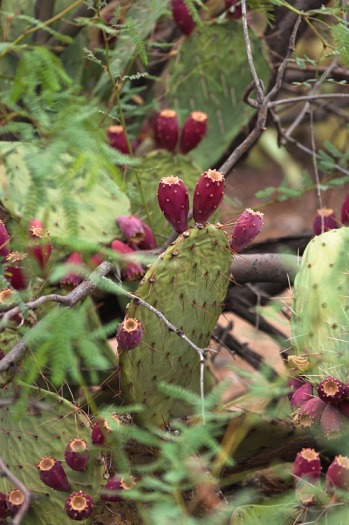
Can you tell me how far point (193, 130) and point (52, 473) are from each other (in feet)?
3.35

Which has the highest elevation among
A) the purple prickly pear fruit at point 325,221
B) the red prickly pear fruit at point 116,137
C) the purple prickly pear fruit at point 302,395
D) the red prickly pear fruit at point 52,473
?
the red prickly pear fruit at point 116,137

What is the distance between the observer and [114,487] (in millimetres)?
1404

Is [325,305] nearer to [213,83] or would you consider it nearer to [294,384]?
[294,384]

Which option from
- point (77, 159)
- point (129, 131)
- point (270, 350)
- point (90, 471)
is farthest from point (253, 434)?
point (270, 350)

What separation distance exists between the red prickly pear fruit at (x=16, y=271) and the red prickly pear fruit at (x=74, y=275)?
0.12m

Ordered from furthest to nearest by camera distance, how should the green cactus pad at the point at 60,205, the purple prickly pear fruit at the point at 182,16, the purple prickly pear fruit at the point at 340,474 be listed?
the purple prickly pear fruit at the point at 182,16, the green cactus pad at the point at 60,205, the purple prickly pear fruit at the point at 340,474

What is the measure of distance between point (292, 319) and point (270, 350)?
177cm

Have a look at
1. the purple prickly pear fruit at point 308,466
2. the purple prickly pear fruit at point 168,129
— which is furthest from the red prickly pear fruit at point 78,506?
the purple prickly pear fruit at point 168,129

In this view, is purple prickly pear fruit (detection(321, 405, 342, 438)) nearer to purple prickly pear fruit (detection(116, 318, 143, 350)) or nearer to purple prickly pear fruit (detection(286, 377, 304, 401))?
purple prickly pear fruit (detection(286, 377, 304, 401))

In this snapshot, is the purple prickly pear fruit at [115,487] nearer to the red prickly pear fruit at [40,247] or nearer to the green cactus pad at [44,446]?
the green cactus pad at [44,446]

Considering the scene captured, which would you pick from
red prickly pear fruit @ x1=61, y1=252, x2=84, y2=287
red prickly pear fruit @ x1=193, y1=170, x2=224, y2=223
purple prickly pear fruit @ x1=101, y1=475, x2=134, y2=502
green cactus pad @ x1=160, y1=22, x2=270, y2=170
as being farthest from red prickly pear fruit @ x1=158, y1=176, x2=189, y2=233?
green cactus pad @ x1=160, y1=22, x2=270, y2=170

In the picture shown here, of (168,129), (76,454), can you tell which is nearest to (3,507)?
(76,454)

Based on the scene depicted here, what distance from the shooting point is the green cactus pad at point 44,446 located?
1.50 m

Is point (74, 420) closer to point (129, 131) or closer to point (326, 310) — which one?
point (326, 310)
